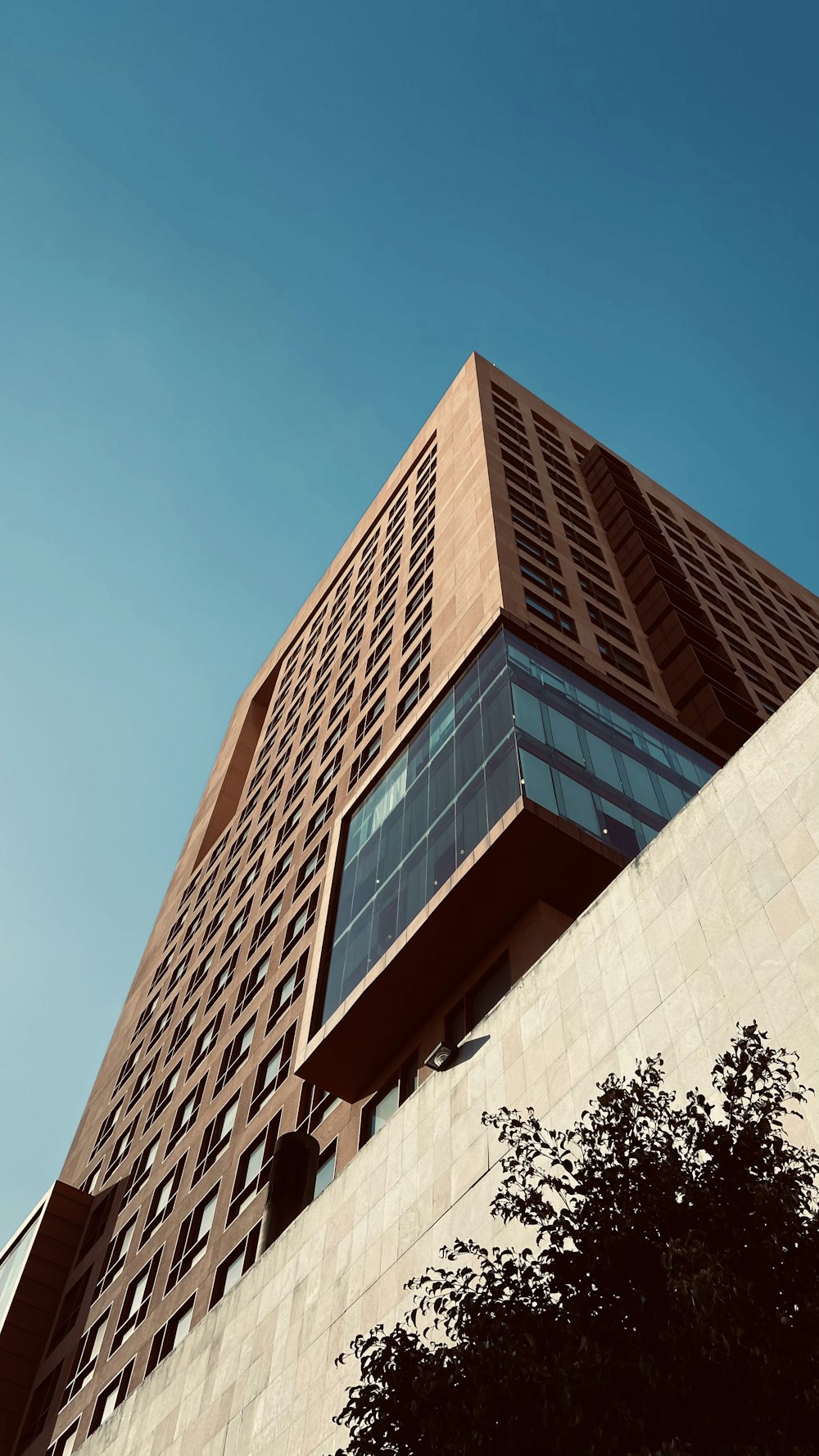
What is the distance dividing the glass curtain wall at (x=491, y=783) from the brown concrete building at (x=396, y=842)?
0.10m

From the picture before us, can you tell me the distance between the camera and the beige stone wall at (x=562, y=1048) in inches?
618

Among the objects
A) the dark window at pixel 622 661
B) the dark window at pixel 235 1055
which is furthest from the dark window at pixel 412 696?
the dark window at pixel 235 1055

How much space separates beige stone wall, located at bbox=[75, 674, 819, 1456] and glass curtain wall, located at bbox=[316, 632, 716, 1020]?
5.44 meters

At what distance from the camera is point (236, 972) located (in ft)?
140

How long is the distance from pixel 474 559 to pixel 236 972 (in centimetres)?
1796

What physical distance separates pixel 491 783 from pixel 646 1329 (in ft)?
57.8

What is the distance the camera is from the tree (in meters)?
7.59

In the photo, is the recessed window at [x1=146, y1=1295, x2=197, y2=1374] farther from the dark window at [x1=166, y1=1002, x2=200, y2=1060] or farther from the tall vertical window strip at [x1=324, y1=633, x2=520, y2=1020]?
the dark window at [x1=166, y1=1002, x2=200, y2=1060]

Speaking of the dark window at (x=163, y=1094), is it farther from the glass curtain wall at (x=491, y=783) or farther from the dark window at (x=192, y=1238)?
the glass curtain wall at (x=491, y=783)

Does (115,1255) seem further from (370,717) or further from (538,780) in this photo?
(538,780)

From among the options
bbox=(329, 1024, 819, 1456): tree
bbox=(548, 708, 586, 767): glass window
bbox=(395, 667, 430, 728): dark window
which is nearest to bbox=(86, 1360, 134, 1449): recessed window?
bbox=(395, 667, 430, 728): dark window

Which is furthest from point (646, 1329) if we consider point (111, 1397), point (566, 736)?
point (111, 1397)

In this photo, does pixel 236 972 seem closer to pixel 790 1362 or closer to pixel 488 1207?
pixel 488 1207

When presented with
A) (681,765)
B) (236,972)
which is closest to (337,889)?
(681,765)
